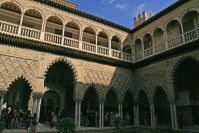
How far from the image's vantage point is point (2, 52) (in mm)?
10422

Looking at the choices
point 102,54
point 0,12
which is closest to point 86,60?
point 102,54

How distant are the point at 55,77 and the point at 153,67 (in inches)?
291

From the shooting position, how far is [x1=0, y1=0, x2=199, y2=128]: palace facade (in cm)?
1118

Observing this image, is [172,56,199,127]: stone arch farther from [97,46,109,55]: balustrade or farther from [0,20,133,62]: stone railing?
[97,46,109,55]: balustrade

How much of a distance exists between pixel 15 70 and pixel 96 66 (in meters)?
5.46

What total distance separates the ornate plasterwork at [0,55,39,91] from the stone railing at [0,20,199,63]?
5.05ft

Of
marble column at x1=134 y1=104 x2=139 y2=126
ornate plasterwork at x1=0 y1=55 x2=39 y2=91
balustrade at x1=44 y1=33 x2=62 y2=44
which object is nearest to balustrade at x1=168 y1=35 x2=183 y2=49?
marble column at x1=134 y1=104 x2=139 y2=126

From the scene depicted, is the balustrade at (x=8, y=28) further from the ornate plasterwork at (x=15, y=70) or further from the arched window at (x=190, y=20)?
the arched window at (x=190, y=20)

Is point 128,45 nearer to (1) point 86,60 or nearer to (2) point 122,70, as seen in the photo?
(2) point 122,70

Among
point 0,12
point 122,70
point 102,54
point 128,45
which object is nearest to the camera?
point 0,12

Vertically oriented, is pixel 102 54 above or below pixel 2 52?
above

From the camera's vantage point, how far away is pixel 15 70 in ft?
34.6

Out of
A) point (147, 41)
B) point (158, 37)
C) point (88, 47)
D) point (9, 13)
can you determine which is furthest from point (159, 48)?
point (9, 13)

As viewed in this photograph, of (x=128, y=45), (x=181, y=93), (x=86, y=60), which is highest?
(x=128, y=45)
